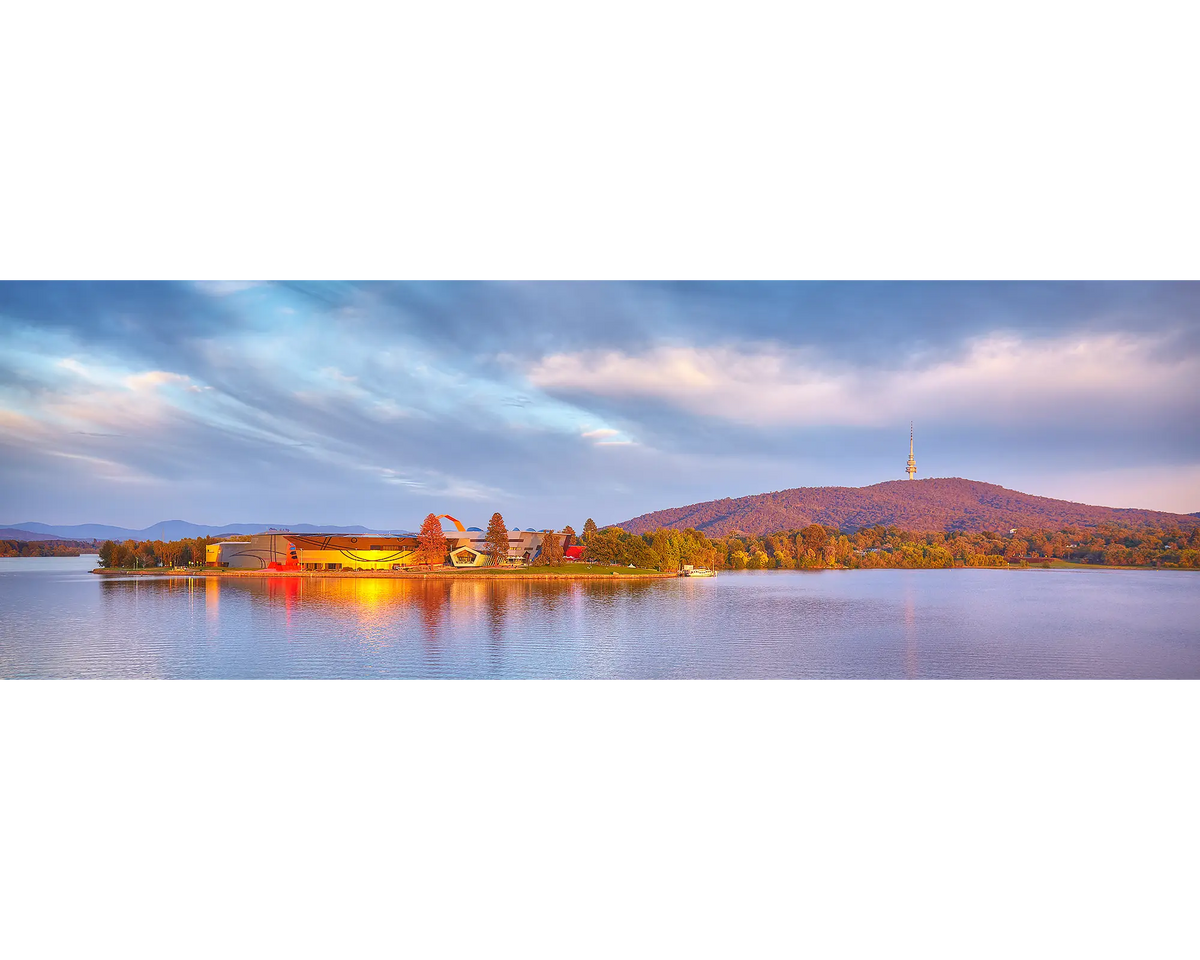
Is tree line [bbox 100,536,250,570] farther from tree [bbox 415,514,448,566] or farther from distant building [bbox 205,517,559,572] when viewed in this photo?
tree [bbox 415,514,448,566]

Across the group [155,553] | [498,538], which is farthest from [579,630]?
[155,553]

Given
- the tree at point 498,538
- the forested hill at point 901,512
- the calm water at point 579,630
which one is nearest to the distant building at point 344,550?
the tree at point 498,538

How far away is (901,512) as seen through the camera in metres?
19.6

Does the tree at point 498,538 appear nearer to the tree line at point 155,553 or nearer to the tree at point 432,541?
the tree at point 432,541

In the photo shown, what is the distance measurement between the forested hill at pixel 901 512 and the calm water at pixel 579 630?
2.97m

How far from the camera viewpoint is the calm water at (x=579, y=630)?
559 inches

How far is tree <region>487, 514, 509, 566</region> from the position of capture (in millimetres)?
19903

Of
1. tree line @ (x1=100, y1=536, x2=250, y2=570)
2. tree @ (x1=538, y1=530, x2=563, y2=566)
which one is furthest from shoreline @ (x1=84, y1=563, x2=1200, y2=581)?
tree @ (x1=538, y1=530, x2=563, y2=566)

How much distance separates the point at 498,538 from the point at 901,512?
12.6 m

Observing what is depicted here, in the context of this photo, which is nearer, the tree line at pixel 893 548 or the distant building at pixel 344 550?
Answer: the tree line at pixel 893 548
